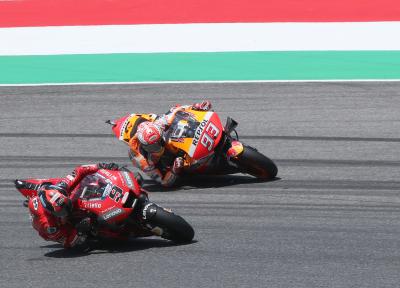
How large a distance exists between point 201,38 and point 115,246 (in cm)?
1082

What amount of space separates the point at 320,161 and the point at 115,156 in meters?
2.84

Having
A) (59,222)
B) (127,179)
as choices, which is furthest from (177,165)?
(59,222)

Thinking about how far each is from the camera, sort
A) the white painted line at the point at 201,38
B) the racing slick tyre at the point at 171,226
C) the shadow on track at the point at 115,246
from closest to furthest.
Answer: the racing slick tyre at the point at 171,226, the shadow on track at the point at 115,246, the white painted line at the point at 201,38

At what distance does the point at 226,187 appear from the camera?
11.9 meters

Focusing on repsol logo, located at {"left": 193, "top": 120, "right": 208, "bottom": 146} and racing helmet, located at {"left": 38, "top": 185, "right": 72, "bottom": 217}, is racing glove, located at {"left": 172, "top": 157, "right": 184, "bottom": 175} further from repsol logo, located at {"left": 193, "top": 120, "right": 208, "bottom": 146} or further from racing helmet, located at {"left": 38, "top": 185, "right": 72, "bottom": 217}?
racing helmet, located at {"left": 38, "top": 185, "right": 72, "bottom": 217}

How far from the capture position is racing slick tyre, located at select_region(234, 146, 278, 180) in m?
12.0

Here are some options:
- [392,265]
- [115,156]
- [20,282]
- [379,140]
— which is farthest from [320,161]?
[20,282]

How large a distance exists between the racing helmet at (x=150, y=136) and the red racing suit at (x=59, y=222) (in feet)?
7.22

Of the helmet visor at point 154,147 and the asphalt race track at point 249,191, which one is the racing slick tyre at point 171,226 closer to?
the asphalt race track at point 249,191

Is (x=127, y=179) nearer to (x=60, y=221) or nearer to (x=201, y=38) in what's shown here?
(x=60, y=221)

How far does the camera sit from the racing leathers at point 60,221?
9.00 meters

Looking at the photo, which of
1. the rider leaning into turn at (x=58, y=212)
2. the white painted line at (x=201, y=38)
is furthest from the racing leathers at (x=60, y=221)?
the white painted line at (x=201, y=38)

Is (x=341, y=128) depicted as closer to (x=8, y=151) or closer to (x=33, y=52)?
(x=8, y=151)

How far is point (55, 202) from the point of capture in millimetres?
8883
